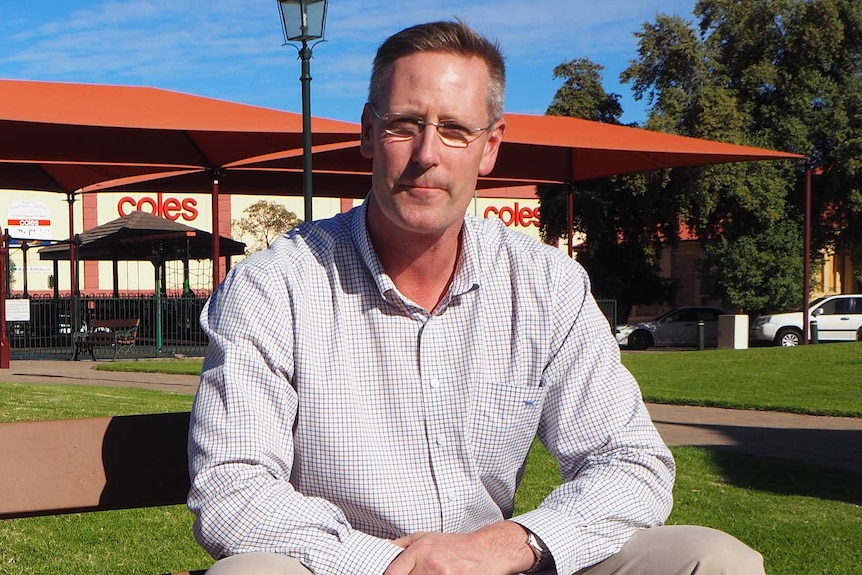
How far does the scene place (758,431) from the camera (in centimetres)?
1025

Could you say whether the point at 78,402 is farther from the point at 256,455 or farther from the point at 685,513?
the point at 256,455

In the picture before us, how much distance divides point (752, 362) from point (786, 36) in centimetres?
1545

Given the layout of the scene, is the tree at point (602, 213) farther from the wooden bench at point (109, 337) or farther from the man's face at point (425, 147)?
the man's face at point (425, 147)

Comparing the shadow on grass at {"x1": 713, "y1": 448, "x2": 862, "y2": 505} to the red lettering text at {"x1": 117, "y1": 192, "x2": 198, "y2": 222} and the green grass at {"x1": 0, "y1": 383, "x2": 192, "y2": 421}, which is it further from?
the red lettering text at {"x1": 117, "y1": 192, "x2": 198, "y2": 222}

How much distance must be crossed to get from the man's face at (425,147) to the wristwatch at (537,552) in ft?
2.42

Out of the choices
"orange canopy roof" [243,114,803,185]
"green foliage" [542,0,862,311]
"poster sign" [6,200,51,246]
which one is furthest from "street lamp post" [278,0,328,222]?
"poster sign" [6,200,51,246]

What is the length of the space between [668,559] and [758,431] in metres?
8.41

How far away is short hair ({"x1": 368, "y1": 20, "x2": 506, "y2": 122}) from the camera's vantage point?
2.52 m

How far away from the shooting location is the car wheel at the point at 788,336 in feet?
95.4

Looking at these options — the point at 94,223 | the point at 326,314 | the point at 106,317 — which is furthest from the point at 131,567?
the point at 94,223

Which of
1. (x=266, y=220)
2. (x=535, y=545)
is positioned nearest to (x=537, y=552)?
(x=535, y=545)

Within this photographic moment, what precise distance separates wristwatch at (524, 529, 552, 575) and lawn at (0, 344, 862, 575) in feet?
8.59

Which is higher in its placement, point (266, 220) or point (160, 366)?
point (266, 220)

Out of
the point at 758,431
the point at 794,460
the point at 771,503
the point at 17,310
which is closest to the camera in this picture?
the point at 771,503
